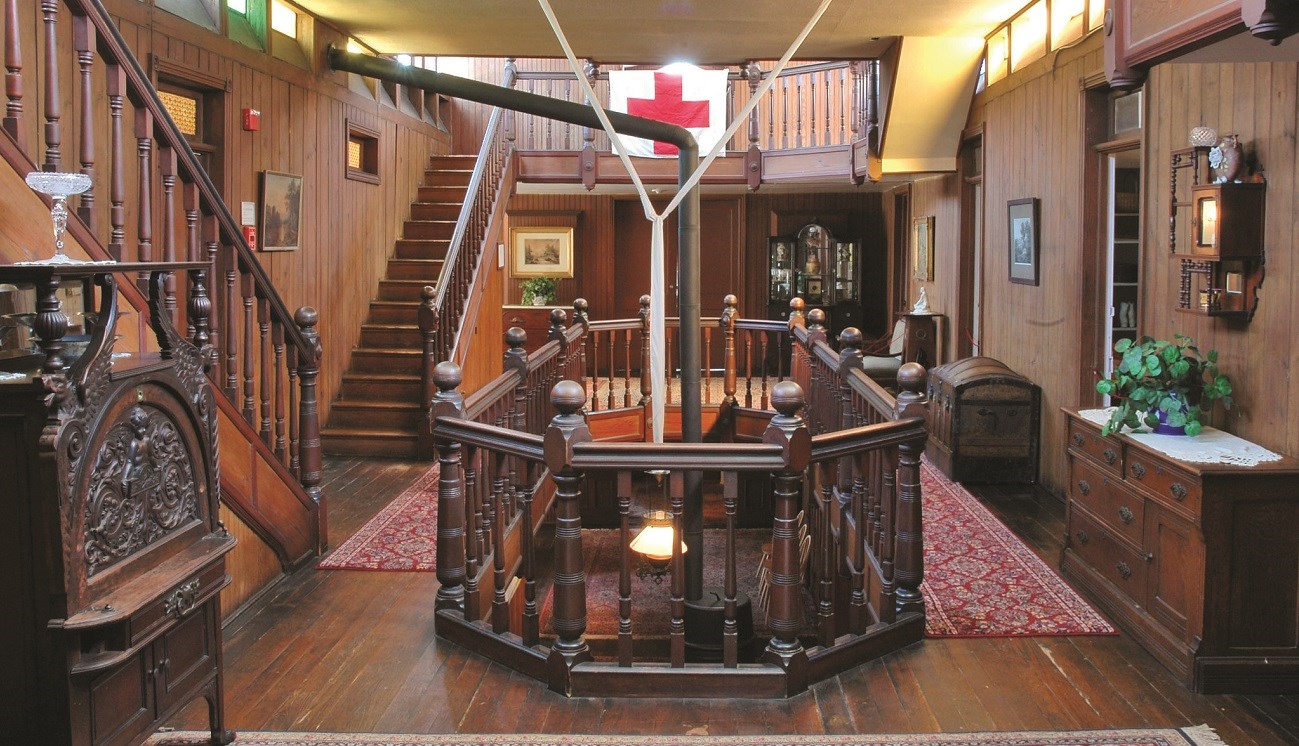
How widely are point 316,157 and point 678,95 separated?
378 centimetres

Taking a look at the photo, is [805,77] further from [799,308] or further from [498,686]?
[498,686]

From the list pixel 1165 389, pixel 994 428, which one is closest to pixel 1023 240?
pixel 994 428

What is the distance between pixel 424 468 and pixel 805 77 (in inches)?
227

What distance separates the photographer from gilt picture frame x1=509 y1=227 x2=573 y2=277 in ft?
46.9

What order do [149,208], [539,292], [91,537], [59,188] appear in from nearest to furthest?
[91,537], [59,188], [149,208], [539,292]

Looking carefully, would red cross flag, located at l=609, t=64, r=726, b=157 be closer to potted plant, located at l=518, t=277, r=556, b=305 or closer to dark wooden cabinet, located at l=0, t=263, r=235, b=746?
potted plant, located at l=518, t=277, r=556, b=305

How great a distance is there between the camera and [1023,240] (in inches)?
306

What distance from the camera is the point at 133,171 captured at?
19.9 ft

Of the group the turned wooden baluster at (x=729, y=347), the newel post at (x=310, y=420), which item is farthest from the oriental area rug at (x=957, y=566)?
the turned wooden baluster at (x=729, y=347)

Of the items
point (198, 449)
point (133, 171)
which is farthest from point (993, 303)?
point (198, 449)

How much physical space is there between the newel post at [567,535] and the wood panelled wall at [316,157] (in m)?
3.68

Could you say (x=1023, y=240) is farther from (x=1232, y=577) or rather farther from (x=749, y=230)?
(x=749, y=230)

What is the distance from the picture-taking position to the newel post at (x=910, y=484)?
3.99 meters

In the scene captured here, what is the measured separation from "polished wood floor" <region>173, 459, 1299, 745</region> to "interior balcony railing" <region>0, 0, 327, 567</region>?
0.81 m
